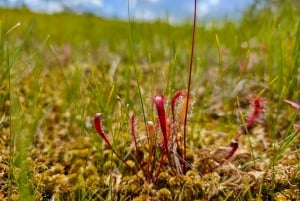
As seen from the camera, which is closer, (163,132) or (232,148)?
(163,132)

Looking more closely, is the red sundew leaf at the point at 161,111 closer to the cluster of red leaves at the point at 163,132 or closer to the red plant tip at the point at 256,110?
the cluster of red leaves at the point at 163,132

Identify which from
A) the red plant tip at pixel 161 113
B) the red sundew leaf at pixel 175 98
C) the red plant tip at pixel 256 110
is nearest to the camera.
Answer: the red plant tip at pixel 161 113

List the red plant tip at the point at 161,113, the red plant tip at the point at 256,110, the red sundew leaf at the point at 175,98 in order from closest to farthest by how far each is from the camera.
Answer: the red plant tip at the point at 161,113
the red sundew leaf at the point at 175,98
the red plant tip at the point at 256,110

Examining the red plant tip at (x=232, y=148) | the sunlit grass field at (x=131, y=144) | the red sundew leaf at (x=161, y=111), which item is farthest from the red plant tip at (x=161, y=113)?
the red plant tip at (x=232, y=148)

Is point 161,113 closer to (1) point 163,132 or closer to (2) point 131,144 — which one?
(1) point 163,132

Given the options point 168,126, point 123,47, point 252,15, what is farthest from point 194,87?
point 123,47

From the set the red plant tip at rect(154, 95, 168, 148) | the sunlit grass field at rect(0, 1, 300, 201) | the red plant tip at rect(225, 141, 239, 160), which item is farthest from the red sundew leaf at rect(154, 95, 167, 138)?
the red plant tip at rect(225, 141, 239, 160)

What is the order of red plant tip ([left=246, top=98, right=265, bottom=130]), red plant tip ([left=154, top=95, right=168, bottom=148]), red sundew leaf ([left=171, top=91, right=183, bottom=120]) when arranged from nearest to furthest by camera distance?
red plant tip ([left=154, top=95, right=168, bottom=148]), red sundew leaf ([left=171, top=91, right=183, bottom=120]), red plant tip ([left=246, top=98, right=265, bottom=130])

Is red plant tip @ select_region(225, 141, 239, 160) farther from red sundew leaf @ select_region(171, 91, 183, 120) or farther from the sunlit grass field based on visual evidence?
red sundew leaf @ select_region(171, 91, 183, 120)


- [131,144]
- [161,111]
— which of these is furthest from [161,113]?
[131,144]

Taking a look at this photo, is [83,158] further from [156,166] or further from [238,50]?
[238,50]

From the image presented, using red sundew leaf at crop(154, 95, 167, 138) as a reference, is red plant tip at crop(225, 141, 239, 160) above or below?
below
